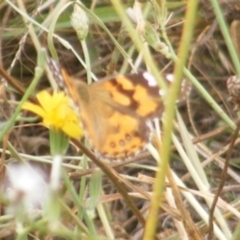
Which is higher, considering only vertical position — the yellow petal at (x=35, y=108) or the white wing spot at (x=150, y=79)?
the yellow petal at (x=35, y=108)

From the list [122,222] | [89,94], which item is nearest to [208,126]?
[122,222]

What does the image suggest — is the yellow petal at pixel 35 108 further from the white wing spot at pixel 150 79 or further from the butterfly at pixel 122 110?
the white wing spot at pixel 150 79

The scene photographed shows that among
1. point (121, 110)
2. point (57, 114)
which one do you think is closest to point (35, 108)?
point (57, 114)

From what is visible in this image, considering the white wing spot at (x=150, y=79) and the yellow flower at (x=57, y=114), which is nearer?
the yellow flower at (x=57, y=114)

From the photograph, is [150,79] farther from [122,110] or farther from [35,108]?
[35,108]

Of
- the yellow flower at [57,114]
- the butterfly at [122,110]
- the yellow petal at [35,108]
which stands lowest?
the butterfly at [122,110]

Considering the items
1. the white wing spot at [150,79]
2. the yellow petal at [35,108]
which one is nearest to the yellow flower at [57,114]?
the yellow petal at [35,108]

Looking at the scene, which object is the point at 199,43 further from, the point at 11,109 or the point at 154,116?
the point at 154,116
